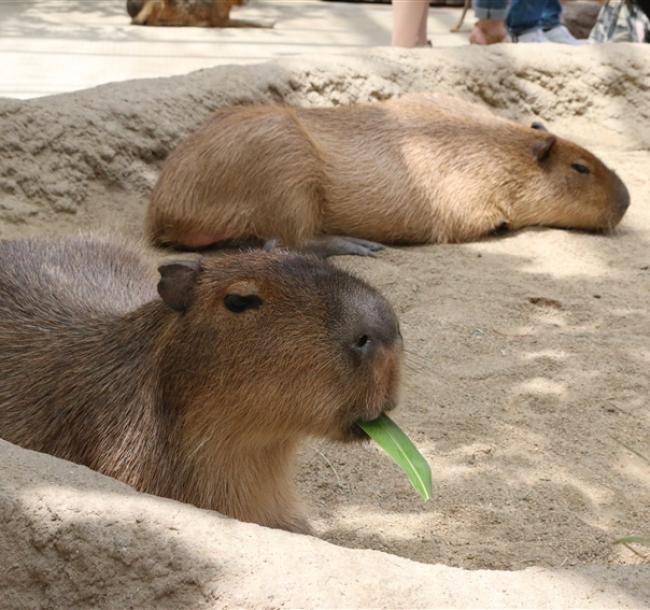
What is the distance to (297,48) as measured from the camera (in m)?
10.4

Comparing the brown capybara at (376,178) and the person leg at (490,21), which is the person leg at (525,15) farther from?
the brown capybara at (376,178)

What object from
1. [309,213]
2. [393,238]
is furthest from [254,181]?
[393,238]

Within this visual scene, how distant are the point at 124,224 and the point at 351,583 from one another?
13.3 ft

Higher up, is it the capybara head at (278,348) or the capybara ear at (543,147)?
the capybara head at (278,348)

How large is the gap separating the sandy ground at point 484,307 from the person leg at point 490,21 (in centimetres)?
120

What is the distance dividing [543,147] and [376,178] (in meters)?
0.99

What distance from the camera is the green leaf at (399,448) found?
275 cm

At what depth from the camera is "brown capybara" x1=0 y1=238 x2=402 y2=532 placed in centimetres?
271

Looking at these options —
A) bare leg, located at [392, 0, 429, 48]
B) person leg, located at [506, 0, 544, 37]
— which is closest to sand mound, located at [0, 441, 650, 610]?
bare leg, located at [392, 0, 429, 48]

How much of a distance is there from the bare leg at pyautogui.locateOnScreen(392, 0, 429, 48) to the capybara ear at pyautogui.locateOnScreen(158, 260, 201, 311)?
549 centimetres

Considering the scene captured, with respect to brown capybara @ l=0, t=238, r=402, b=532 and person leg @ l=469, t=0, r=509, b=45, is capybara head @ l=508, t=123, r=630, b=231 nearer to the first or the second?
person leg @ l=469, t=0, r=509, b=45

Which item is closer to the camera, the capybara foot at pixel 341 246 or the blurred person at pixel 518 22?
the capybara foot at pixel 341 246

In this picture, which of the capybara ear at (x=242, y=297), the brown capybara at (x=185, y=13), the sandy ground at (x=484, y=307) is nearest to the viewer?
the capybara ear at (x=242, y=297)

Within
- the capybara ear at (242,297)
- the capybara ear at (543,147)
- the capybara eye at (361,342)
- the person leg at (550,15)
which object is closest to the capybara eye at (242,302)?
the capybara ear at (242,297)
